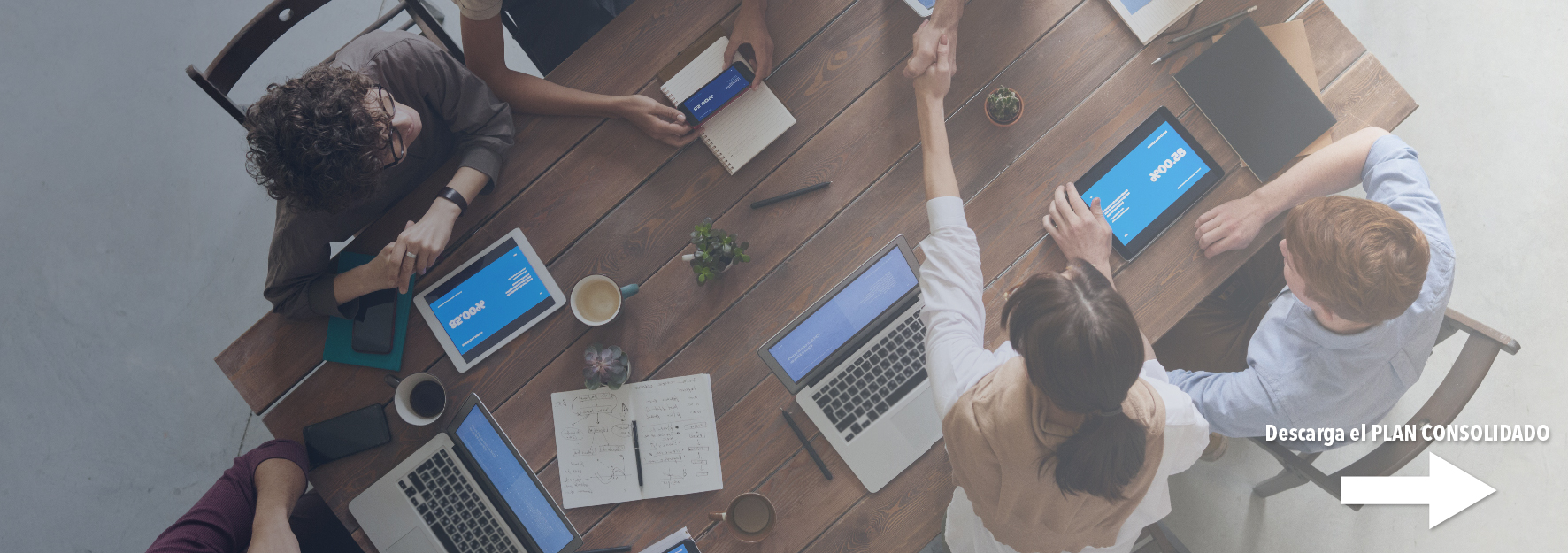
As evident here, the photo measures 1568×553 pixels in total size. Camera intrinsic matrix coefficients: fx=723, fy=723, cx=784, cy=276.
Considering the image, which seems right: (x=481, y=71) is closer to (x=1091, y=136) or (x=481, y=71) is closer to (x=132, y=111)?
(x=1091, y=136)

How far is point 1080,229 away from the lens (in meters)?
1.52

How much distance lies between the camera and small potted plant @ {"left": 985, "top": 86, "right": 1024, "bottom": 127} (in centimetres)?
155

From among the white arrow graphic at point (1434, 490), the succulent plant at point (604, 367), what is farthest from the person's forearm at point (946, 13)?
the white arrow graphic at point (1434, 490)

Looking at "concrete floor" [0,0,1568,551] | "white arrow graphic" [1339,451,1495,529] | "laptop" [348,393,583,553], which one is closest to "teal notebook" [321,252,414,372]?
"laptop" [348,393,583,553]

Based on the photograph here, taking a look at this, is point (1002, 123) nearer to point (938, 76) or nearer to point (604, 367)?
point (938, 76)

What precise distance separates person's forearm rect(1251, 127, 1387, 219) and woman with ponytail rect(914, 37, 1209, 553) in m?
0.37

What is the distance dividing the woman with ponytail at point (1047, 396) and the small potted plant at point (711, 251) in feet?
1.27

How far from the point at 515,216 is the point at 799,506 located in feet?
2.90

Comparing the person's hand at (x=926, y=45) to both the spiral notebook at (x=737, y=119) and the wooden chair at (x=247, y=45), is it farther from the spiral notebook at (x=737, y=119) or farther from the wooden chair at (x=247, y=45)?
the wooden chair at (x=247, y=45)

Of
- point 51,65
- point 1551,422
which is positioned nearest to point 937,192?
point 1551,422

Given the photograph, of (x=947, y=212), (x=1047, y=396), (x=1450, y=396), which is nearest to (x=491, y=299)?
(x=947, y=212)

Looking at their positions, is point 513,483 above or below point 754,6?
below

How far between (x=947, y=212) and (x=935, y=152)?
15 cm

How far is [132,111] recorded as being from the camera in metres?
2.53
